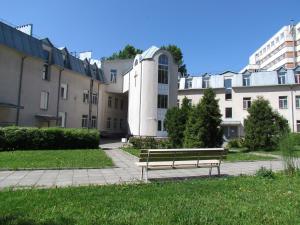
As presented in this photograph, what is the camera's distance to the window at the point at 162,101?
3700cm

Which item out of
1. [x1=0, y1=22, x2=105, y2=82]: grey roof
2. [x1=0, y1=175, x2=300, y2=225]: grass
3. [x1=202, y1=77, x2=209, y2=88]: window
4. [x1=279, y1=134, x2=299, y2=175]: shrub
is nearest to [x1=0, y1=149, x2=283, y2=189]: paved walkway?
[x1=0, y1=175, x2=300, y2=225]: grass

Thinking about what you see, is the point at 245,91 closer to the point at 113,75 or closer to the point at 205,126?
the point at 113,75

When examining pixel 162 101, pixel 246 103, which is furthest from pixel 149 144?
pixel 246 103

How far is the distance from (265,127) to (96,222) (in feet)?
75.1

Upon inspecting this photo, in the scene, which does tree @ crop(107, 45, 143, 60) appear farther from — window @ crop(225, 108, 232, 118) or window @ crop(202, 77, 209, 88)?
window @ crop(225, 108, 232, 118)

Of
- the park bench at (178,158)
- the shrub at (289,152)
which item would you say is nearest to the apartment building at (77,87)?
the park bench at (178,158)

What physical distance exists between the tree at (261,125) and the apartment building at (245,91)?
1701cm

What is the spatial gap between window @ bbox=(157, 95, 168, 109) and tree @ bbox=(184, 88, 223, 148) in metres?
14.8

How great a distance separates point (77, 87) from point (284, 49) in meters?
57.0

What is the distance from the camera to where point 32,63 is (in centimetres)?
3108

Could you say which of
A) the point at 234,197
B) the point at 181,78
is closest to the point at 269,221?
the point at 234,197

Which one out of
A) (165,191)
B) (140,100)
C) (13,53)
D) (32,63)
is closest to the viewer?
(165,191)

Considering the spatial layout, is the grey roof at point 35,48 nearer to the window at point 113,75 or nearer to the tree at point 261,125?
the window at point 113,75

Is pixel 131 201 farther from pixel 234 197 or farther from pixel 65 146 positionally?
pixel 65 146
